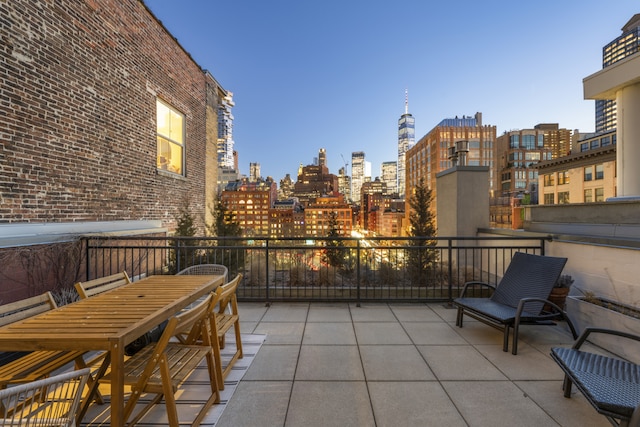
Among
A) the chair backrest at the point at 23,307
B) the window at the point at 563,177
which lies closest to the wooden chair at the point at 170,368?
the chair backrest at the point at 23,307

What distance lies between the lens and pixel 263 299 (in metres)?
5.13

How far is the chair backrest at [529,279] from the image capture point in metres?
3.57

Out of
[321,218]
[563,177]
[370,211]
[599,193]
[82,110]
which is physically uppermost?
[563,177]

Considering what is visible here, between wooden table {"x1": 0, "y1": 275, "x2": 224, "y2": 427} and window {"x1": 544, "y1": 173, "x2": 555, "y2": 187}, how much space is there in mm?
58241

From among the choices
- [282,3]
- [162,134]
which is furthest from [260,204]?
[162,134]

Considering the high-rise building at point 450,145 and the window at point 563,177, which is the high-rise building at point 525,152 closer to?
the high-rise building at point 450,145

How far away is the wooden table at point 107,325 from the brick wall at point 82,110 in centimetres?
272

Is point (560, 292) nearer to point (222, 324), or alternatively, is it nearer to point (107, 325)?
point (222, 324)

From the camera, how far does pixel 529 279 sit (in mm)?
3775

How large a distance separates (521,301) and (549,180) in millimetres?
56505

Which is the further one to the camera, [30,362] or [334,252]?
[334,252]

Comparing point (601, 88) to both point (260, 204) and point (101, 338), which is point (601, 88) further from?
point (260, 204)

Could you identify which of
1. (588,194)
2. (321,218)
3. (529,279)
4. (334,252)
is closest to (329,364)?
(529,279)

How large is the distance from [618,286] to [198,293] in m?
5.13
